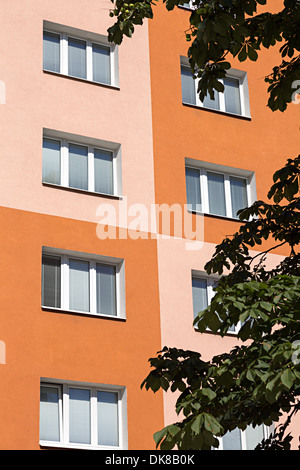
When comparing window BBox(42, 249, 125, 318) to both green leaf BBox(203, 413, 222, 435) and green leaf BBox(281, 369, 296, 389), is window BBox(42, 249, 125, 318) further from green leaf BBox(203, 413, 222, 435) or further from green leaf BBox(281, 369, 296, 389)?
green leaf BBox(281, 369, 296, 389)

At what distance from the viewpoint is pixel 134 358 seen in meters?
16.9

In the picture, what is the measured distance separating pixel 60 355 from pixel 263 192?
6910mm

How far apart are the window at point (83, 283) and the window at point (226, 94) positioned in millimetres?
5201

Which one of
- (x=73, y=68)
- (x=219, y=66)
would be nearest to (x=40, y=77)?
(x=73, y=68)

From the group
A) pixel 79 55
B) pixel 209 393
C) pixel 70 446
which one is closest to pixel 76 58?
pixel 79 55

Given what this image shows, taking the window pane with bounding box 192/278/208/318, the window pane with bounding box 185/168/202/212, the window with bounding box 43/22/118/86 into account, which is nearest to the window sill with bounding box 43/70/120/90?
the window with bounding box 43/22/118/86

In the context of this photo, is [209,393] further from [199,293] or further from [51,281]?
[199,293]

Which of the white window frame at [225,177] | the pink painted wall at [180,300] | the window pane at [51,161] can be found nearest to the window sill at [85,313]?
the pink painted wall at [180,300]

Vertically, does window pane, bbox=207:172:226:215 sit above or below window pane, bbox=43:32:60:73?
below

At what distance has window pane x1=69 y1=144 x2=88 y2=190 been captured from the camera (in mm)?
18484

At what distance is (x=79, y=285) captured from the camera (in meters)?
17.5

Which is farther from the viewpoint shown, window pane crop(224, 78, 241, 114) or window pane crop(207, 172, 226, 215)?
window pane crop(224, 78, 241, 114)

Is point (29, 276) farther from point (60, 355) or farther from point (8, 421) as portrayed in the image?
point (8, 421)

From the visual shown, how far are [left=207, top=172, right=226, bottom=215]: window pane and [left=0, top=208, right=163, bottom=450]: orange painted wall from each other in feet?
9.58
